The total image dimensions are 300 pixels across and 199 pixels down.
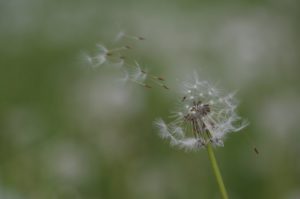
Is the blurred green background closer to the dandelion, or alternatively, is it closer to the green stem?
the dandelion

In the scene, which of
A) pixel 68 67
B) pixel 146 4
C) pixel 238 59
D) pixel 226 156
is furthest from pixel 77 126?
pixel 146 4

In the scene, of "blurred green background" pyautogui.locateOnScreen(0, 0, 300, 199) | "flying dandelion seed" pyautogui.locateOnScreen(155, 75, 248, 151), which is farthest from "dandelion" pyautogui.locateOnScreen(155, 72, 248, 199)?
"blurred green background" pyautogui.locateOnScreen(0, 0, 300, 199)

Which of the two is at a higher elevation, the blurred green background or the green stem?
the blurred green background

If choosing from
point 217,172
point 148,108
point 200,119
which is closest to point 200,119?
point 200,119

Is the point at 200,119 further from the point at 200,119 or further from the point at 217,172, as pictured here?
the point at 217,172

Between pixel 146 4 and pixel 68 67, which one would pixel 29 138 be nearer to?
pixel 68 67

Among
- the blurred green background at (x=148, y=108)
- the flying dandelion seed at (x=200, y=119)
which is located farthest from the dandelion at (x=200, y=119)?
the blurred green background at (x=148, y=108)
